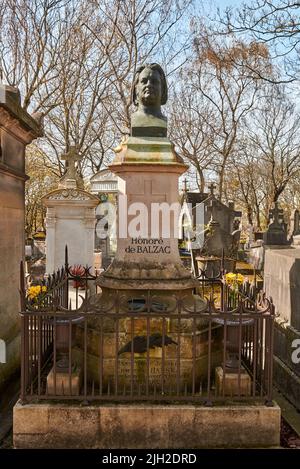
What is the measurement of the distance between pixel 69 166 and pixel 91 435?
396 inches

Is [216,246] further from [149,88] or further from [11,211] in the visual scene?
[149,88]

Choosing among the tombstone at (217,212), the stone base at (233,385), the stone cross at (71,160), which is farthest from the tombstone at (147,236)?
the tombstone at (217,212)

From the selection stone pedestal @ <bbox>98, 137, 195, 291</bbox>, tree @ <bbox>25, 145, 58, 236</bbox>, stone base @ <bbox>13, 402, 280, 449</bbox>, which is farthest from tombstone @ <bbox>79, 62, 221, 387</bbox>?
tree @ <bbox>25, 145, 58, 236</bbox>

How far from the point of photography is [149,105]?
4.98 metres

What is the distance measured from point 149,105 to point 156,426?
3.48m

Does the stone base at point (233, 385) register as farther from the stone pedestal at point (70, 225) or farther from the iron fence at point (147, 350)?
the stone pedestal at point (70, 225)

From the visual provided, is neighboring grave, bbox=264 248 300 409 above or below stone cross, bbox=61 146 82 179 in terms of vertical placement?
below

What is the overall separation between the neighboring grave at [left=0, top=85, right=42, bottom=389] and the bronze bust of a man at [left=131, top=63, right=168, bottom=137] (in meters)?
1.42

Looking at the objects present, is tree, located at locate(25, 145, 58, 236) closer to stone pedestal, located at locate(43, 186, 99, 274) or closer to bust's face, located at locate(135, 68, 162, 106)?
stone pedestal, located at locate(43, 186, 99, 274)

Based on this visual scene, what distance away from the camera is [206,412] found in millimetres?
3854

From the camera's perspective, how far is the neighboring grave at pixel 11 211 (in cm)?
491

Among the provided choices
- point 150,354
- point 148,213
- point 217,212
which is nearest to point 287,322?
point 150,354

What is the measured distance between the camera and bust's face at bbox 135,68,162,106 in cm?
492
